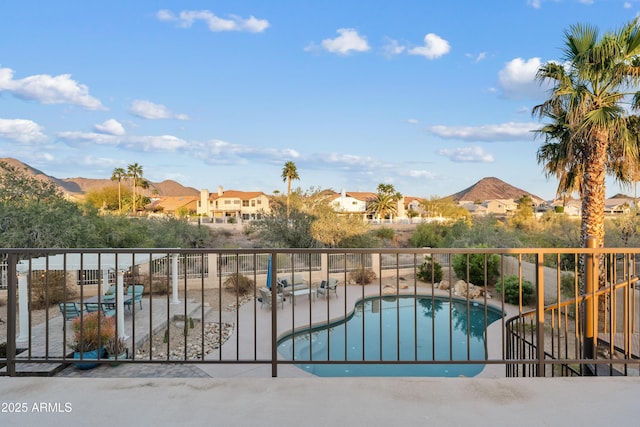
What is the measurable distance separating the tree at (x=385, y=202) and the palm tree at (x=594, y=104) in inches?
1780

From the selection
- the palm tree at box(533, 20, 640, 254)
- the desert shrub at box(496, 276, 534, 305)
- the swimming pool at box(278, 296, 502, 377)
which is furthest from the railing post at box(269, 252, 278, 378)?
the desert shrub at box(496, 276, 534, 305)

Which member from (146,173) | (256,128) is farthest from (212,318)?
(146,173)

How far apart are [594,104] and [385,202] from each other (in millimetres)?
46731

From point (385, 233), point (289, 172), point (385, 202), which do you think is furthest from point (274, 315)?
point (385, 202)

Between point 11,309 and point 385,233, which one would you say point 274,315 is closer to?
point 11,309

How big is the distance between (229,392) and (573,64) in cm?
1000

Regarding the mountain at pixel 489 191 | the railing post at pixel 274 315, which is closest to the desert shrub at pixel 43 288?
the railing post at pixel 274 315

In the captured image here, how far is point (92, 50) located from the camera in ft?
55.6

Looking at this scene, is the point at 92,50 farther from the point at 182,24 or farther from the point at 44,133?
the point at 44,133

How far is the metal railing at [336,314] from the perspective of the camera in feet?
9.91

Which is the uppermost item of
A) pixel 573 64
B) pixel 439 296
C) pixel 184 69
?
pixel 184 69

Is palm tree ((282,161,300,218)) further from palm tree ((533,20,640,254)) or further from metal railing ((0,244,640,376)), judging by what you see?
palm tree ((533,20,640,254))

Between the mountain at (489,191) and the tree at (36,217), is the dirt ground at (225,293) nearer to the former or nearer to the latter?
the tree at (36,217)

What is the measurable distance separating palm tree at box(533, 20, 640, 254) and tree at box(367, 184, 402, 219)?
4521 centimetres
